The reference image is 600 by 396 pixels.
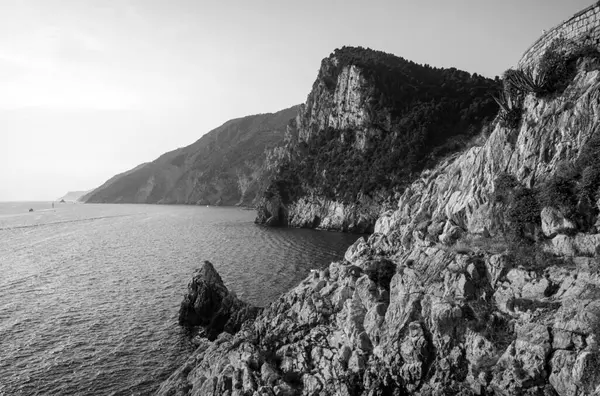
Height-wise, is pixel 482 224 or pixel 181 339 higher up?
pixel 482 224

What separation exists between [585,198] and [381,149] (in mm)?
78556

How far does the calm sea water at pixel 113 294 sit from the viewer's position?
92.4 feet

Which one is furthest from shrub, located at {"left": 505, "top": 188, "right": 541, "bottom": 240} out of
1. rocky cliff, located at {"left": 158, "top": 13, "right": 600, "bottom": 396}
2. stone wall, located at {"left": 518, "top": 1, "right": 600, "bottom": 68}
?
stone wall, located at {"left": 518, "top": 1, "right": 600, "bottom": 68}

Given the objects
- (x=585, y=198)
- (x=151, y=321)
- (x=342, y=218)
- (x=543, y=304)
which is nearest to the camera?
(x=543, y=304)

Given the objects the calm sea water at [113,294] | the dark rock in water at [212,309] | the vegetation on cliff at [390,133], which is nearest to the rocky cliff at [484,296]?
the calm sea water at [113,294]

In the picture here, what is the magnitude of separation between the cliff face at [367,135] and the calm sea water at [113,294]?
48.5 feet

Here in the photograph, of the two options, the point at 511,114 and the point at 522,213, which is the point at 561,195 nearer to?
the point at 522,213

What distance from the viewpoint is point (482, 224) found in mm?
24766

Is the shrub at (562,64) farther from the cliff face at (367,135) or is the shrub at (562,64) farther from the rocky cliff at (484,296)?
the cliff face at (367,135)

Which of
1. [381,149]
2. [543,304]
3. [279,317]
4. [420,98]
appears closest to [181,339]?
[279,317]

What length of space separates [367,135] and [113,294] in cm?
7755

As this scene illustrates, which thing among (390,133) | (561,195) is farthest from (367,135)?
(561,195)

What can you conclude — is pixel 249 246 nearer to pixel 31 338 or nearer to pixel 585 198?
pixel 31 338

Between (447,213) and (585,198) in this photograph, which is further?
(447,213)
